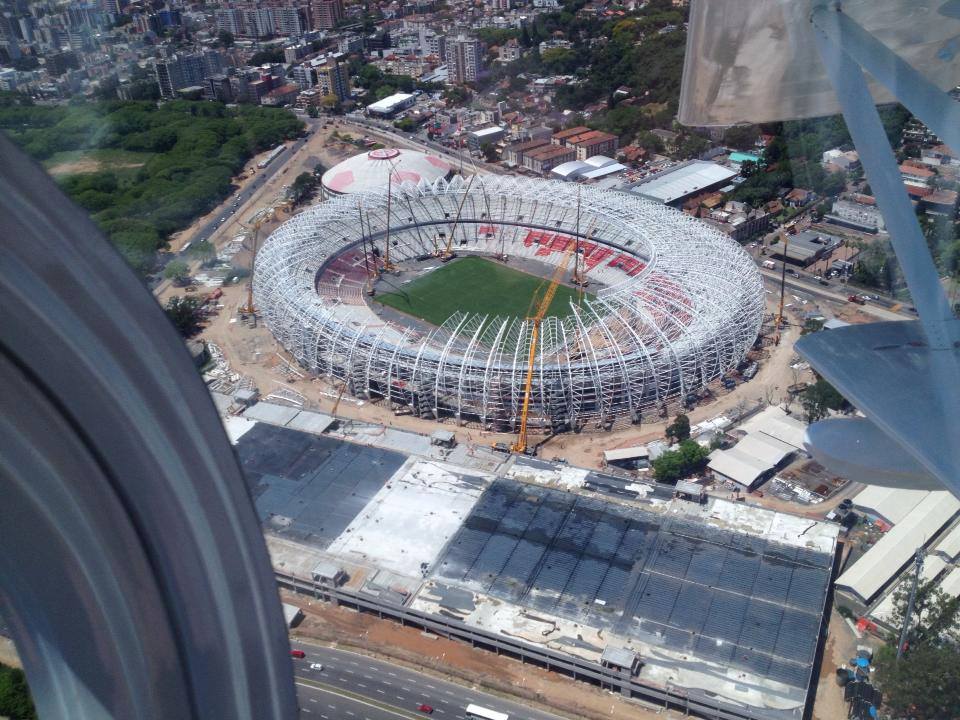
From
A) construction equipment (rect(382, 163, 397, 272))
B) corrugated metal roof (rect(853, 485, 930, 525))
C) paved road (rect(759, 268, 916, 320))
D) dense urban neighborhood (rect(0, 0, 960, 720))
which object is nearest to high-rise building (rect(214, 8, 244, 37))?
dense urban neighborhood (rect(0, 0, 960, 720))

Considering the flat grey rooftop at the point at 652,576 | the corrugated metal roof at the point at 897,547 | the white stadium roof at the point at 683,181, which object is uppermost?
the white stadium roof at the point at 683,181

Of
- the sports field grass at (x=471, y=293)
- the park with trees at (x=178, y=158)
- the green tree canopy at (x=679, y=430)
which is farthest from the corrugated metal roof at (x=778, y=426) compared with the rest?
the park with trees at (x=178, y=158)

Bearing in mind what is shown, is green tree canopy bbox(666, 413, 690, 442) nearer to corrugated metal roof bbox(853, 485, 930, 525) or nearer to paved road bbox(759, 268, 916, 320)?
corrugated metal roof bbox(853, 485, 930, 525)

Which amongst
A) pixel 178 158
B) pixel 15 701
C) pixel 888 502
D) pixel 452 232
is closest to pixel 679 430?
pixel 888 502

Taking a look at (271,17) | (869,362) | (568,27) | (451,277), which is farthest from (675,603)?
(271,17)

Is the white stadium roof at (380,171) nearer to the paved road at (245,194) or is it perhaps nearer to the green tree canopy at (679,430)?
the paved road at (245,194)

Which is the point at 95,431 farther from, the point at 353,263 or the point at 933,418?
the point at 353,263

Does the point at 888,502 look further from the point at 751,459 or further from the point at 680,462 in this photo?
the point at 680,462
